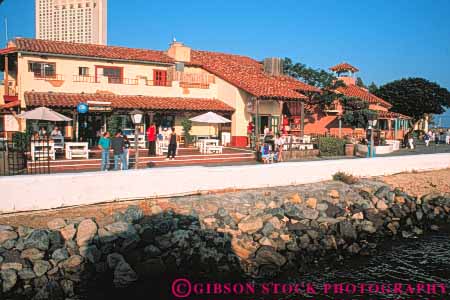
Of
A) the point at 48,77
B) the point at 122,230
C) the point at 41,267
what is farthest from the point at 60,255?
the point at 48,77

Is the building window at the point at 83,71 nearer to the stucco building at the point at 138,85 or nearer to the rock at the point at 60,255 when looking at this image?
the stucco building at the point at 138,85

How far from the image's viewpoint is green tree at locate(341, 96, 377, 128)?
30422 millimetres

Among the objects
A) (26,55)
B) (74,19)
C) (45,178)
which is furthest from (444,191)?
(74,19)

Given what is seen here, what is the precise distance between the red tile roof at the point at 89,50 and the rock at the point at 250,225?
16.3m

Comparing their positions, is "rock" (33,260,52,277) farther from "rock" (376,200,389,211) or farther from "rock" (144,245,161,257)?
"rock" (376,200,389,211)

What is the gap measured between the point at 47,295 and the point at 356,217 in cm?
1056

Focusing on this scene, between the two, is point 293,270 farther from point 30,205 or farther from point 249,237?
point 30,205

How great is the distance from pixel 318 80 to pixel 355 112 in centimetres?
491

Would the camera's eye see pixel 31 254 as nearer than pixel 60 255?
Yes

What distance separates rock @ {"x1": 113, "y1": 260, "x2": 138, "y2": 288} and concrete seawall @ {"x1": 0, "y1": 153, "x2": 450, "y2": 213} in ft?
9.52

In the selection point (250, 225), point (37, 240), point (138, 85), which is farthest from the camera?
point (138, 85)

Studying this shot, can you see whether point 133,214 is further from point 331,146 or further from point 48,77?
point 331,146

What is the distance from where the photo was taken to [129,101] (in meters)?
24.6

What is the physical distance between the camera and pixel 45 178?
38.4 feet
